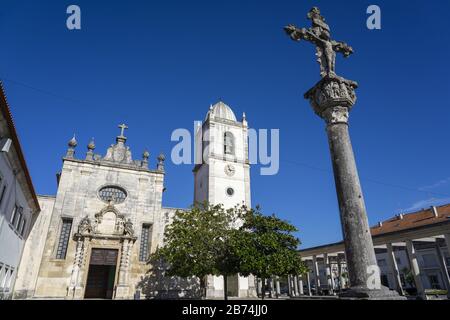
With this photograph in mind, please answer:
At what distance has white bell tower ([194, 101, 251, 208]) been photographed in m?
28.7

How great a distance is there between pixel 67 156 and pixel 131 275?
11.1m

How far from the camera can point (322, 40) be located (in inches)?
345

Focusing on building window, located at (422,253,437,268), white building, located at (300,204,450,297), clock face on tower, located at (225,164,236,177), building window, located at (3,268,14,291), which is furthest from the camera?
building window, located at (422,253,437,268)

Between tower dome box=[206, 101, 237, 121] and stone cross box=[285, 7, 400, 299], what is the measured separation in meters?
24.1

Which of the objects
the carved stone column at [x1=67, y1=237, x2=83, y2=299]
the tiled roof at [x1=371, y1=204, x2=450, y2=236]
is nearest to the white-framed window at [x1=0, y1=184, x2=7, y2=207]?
the carved stone column at [x1=67, y1=237, x2=83, y2=299]

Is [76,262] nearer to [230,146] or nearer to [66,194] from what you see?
[66,194]

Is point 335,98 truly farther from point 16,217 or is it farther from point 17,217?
point 17,217

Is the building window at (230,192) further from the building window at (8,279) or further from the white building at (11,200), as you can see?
the building window at (8,279)

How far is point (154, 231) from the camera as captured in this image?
2412 cm

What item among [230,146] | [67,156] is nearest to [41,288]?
[67,156]

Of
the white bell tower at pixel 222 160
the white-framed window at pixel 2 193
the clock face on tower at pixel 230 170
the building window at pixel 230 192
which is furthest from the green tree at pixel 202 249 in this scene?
the clock face on tower at pixel 230 170

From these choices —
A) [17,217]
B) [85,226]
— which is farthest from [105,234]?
[17,217]

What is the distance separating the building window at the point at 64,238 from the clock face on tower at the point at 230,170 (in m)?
14.6

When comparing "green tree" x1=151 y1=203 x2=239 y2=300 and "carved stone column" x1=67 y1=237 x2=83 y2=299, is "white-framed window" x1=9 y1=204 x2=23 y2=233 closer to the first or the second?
"carved stone column" x1=67 y1=237 x2=83 y2=299
